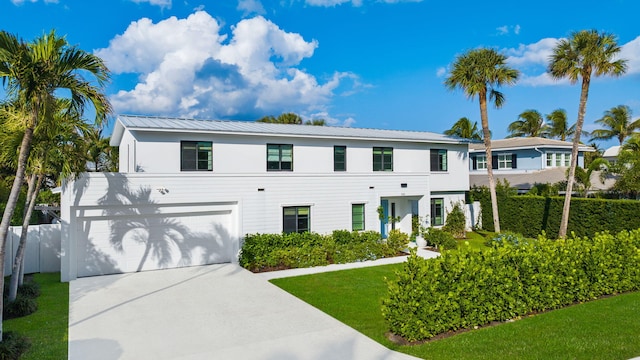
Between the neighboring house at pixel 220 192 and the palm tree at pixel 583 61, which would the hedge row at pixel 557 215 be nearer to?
the palm tree at pixel 583 61

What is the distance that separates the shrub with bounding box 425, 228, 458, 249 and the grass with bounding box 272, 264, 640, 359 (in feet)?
26.2

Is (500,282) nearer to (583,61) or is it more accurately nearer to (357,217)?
(357,217)

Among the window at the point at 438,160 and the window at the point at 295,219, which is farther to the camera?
the window at the point at 438,160

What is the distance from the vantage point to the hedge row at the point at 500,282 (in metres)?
7.80

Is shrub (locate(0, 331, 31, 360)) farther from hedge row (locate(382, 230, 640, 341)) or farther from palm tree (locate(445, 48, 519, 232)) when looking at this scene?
palm tree (locate(445, 48, 519, 232))

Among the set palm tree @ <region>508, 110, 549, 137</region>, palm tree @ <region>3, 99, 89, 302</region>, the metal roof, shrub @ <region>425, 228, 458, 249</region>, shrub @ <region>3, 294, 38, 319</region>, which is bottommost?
shrub @ <region>3, 294, 38, 319</region>

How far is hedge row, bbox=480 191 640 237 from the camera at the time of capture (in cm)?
1817

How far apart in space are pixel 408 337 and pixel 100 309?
24.3 ft

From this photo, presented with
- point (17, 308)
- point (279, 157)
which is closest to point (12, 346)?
point (17, 308)

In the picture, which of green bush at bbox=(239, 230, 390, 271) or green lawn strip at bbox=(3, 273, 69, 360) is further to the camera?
green bush at bbox=(239, 230, 390, 271)

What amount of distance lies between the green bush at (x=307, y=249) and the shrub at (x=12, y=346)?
7828 mm

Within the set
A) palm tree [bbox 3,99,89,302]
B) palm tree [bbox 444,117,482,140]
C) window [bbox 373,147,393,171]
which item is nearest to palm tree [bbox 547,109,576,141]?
palm tree [bbox 444,117,482,140]

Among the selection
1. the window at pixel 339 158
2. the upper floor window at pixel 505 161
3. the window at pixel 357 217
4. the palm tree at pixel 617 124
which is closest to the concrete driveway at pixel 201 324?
the window at pixel 357 217

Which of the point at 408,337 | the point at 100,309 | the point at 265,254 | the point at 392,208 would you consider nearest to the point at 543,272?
the point at 408,337
